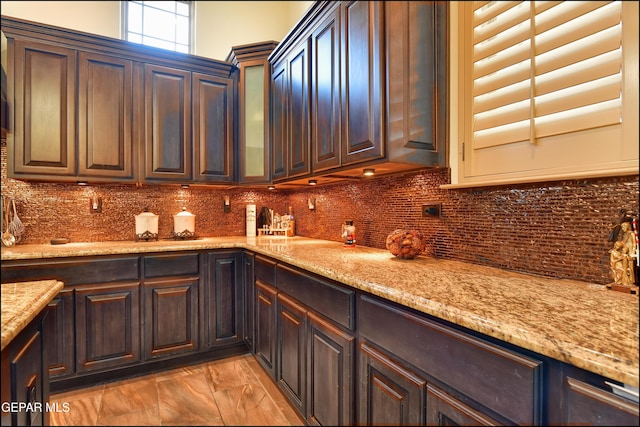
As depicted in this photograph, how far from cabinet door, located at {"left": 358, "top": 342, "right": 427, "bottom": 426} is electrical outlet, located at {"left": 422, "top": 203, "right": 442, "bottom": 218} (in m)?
0.79

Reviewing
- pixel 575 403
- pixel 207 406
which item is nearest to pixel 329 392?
pixel 207 406

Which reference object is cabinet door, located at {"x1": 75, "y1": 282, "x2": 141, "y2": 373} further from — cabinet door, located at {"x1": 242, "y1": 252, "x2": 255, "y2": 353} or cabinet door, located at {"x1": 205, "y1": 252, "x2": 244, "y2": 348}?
cabinet door, located at {"x1": 242, "y1": 252, "x2": 255, "y2": 353}

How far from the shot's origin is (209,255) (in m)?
2.36

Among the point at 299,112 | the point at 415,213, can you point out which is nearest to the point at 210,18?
the point at 299,112

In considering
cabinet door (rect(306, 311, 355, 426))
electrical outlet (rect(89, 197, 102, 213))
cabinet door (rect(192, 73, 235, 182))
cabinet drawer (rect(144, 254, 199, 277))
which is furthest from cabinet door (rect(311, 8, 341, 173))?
electrical outlet (rect(89, 197, 102, 213))

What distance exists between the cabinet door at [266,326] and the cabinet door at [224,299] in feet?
0.97

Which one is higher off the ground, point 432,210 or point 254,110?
point 254,110

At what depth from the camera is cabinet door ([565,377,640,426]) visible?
0.58 m

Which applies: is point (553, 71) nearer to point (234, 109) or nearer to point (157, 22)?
point (234, 109)

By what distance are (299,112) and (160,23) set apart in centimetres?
193

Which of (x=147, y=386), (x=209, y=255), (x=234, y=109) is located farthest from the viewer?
(x=234, y=109)

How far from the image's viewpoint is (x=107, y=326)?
6.87 feet

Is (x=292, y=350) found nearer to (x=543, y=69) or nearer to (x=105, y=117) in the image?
(x=543, y=69)

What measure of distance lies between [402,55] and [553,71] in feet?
1.98
